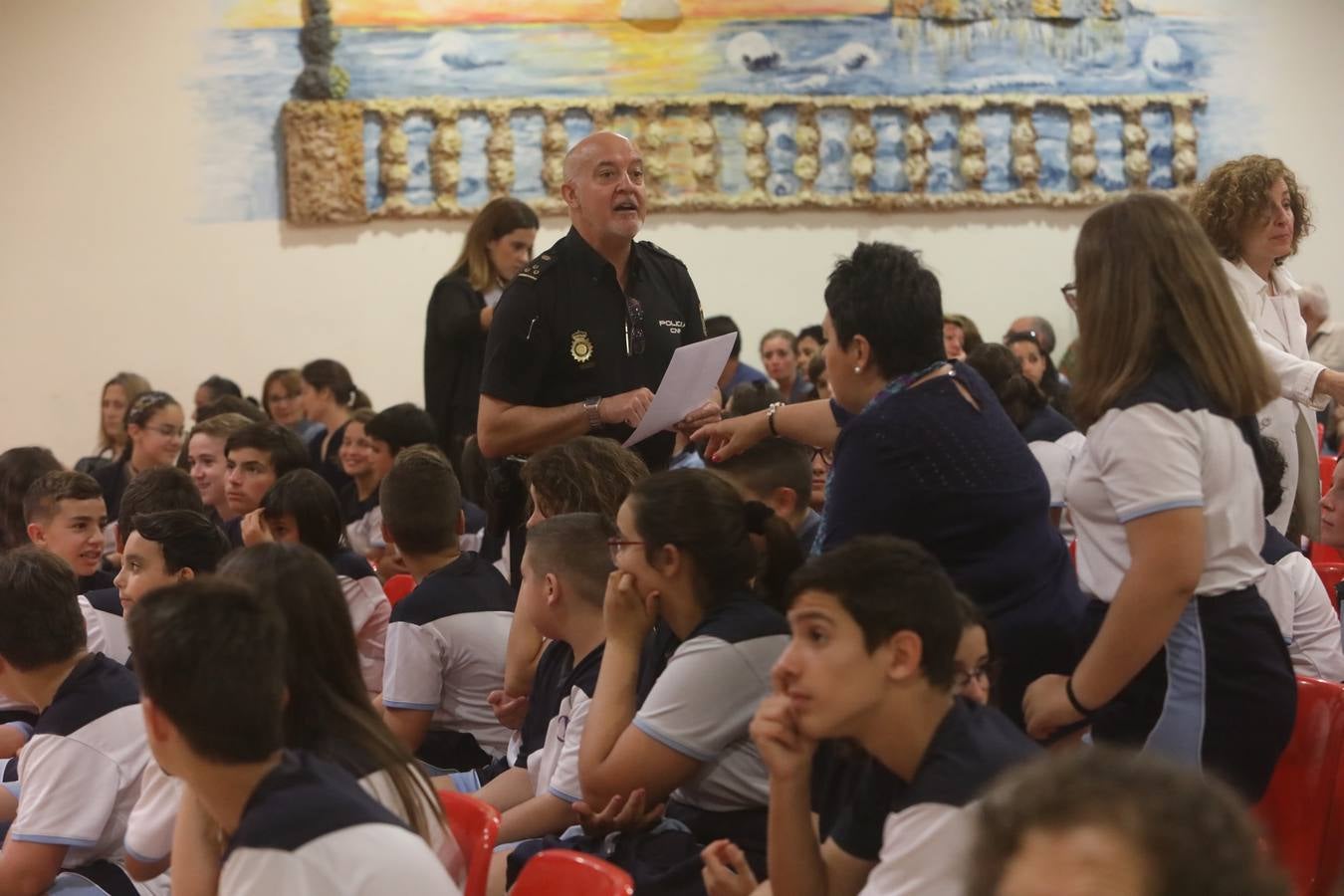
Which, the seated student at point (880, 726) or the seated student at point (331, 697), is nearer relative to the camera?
the seated student at point (880, 726)

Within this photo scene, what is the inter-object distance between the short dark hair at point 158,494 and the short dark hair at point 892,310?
2.51 meters

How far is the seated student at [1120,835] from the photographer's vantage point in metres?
1.12

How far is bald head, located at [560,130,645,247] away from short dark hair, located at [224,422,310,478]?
168cm

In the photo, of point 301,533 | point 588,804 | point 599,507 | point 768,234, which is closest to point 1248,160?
point 599,507

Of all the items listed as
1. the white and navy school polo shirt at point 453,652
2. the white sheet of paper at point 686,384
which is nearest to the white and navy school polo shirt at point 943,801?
the white sheet of paper at point 686,384

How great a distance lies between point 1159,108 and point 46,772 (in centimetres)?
824

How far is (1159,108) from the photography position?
9492 mm

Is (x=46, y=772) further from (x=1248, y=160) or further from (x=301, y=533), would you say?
(x=1248, y=160)

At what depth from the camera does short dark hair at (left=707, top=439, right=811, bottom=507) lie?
359 cm

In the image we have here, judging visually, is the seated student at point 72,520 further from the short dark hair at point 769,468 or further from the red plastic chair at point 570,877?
the red plastic chair at point 570,877

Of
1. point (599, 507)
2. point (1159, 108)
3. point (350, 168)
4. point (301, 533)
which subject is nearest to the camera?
point (599, 507)

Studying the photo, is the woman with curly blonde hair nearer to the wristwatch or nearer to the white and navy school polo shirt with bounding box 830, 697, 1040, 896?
the wristwatch

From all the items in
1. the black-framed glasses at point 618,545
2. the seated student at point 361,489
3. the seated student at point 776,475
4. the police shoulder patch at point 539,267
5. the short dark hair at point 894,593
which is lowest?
the seated student at point 361,489

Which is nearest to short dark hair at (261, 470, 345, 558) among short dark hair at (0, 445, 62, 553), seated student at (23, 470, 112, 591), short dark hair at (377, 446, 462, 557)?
short dark hair at (377, 446, 462, 557)
